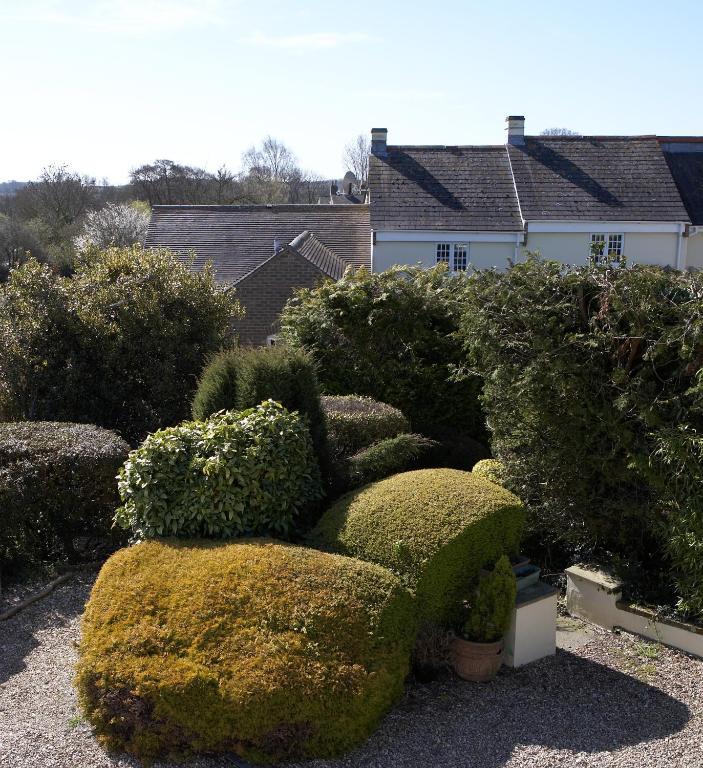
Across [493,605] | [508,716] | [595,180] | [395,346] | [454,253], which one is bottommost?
[508,716]

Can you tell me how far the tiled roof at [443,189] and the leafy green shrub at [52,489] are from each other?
18980mm

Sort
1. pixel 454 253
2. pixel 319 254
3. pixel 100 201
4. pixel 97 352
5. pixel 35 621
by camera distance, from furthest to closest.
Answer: pixel 100 201 < pixel 319 254 < pixel 454 253 < pixel 97 352 < pixel 35 621

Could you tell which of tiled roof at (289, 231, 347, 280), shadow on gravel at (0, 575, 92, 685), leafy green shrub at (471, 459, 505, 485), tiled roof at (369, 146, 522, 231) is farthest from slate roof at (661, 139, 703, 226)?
shadow on gravel at (0, 575, 92, 685)

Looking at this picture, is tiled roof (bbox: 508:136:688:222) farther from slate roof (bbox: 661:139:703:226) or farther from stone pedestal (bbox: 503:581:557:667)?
stone pedestal (bbox: 503:581:557:667)

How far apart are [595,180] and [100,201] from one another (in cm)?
3655

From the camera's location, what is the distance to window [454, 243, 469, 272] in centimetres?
2538

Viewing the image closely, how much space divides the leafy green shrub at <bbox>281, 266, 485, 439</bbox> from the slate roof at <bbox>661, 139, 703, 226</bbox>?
65.3 ft

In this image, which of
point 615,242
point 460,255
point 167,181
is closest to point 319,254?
point 460,255

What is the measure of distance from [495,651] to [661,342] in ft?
8.48

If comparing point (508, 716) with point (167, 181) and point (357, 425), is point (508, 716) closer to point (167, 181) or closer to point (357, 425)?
point (357, 425)

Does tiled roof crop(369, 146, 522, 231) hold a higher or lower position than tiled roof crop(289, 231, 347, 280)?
higher

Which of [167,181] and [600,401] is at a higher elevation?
[167,181]

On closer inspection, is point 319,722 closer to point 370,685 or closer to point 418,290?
point 370,685

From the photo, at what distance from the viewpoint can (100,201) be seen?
167ft
